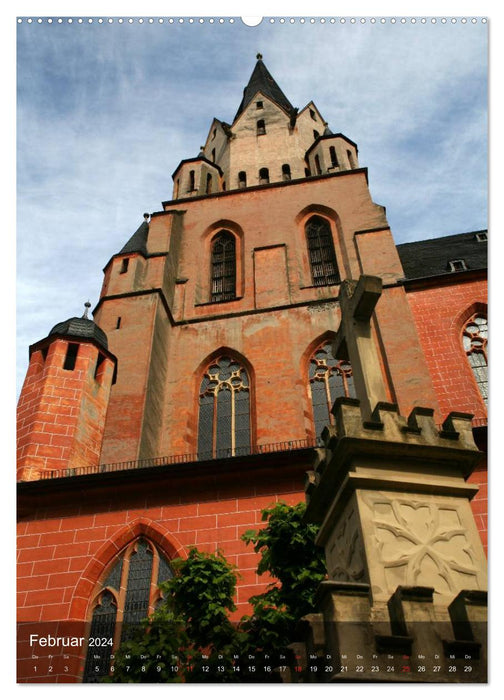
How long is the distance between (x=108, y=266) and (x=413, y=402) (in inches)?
368

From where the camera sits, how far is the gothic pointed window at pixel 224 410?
15000mm

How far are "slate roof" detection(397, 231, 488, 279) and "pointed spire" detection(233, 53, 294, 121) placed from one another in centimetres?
827

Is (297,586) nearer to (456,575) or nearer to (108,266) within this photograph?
(456,575)

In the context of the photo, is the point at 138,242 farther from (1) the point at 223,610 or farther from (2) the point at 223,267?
(1) the point at 223,610

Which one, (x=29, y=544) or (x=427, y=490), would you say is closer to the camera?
(x=427, y=490)

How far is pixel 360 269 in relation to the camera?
59.5 ft

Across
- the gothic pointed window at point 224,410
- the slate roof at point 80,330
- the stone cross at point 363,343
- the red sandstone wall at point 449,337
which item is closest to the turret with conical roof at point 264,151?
the red sandstone wall at point 449,337

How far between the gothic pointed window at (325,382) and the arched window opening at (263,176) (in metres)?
8.85

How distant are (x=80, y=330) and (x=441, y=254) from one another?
11114 mm

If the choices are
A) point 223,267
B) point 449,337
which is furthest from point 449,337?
point 223,267

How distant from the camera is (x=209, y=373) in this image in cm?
1686

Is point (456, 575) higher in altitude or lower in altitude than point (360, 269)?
lower

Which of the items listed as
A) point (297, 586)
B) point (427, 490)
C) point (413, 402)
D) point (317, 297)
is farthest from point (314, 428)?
point (427, 490)

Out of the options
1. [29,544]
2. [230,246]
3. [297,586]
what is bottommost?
[297,586]
